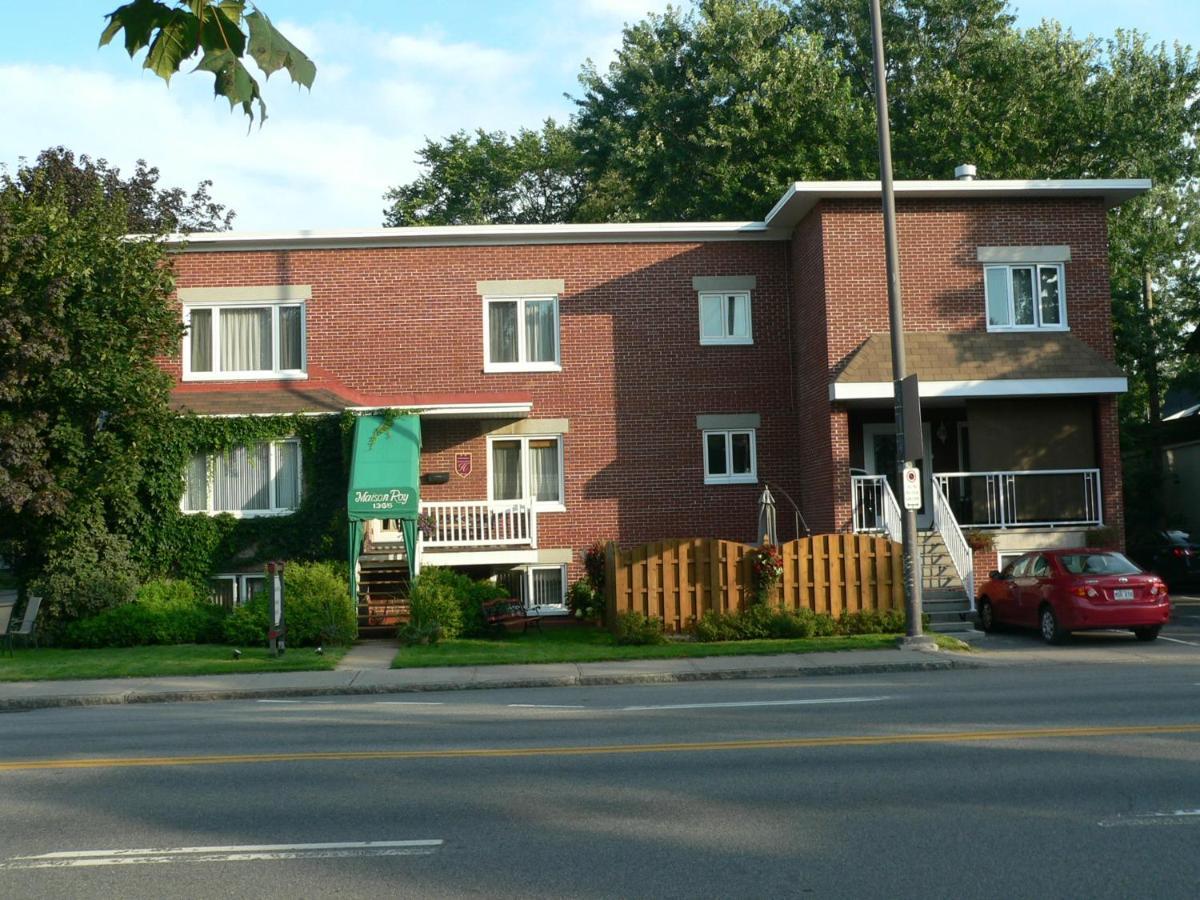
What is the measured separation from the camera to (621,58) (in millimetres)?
40094

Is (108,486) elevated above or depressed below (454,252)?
Result: below

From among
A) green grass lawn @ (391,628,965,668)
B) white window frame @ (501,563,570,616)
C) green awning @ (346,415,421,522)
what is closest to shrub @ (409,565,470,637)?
green grass lawn @ (391,628,965,668)

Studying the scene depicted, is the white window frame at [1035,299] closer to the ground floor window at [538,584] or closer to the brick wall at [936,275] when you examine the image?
the brick wall at [936,275]

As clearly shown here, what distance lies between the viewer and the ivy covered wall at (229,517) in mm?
24859

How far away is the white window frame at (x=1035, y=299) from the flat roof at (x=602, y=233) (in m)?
1.41

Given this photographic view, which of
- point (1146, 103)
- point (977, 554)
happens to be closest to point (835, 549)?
point (977, 554)

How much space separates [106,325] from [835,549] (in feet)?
46.1

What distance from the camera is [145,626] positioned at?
2294 cm

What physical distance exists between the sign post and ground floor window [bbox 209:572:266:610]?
466 centimetres

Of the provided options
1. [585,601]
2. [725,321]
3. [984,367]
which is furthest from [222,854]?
[725,321]

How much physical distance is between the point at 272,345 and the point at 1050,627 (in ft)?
53.6

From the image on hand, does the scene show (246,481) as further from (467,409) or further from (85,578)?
(467,409)

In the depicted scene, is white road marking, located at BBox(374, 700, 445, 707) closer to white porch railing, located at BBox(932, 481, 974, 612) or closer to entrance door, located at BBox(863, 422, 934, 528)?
white porch railing, located at BBox(932, 481, 974, 612)

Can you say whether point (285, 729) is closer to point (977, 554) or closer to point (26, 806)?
point (26, 806)
